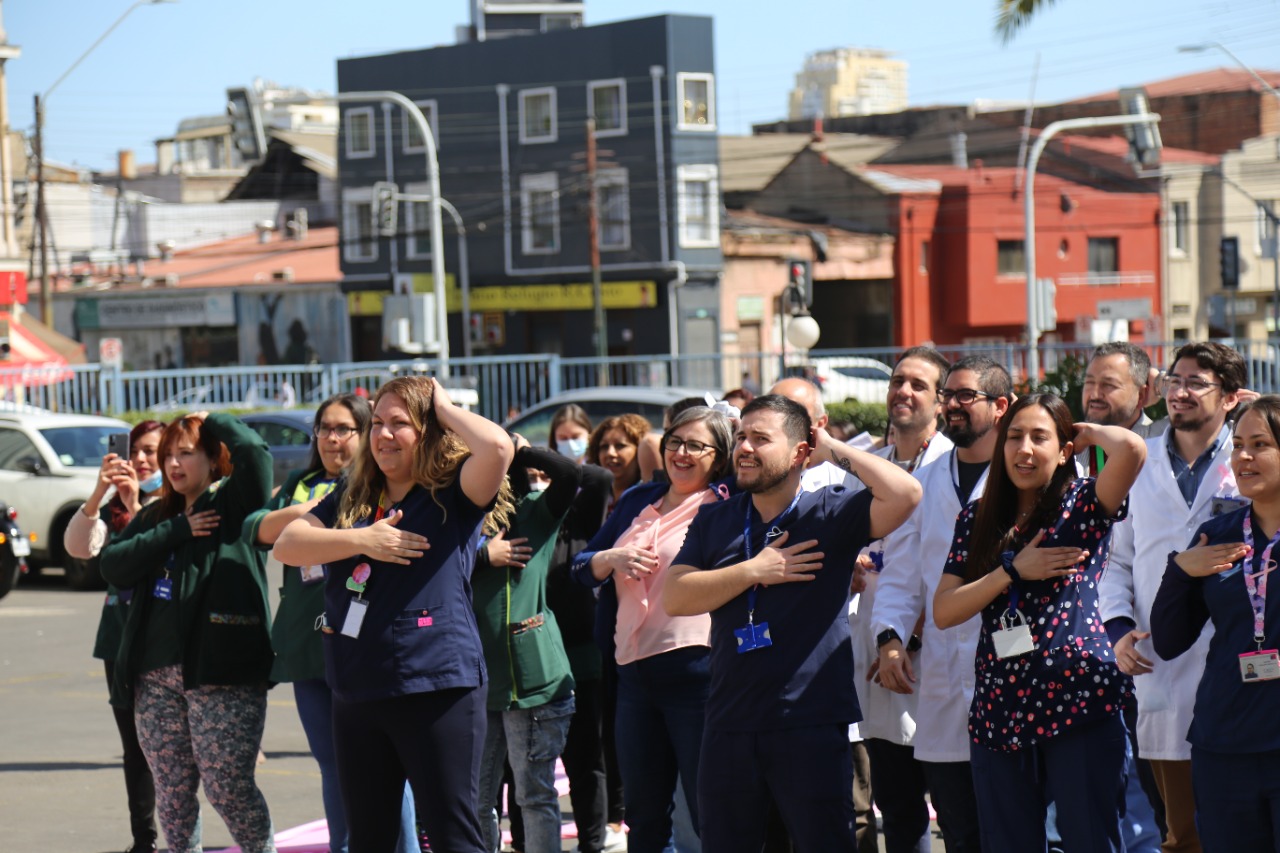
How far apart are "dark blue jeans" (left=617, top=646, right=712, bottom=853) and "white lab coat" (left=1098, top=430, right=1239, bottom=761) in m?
1.46

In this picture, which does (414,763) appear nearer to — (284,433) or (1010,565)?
(1010,565)

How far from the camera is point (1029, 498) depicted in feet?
16.6

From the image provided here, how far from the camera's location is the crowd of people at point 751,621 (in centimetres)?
484

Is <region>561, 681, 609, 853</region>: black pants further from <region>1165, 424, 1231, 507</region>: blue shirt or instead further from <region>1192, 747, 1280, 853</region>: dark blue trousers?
<region>1192, 747, 1280, 853</region>: dark blue trousers

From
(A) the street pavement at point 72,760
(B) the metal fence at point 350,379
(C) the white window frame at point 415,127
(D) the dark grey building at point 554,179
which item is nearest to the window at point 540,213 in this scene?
(D) the dark grey building at point 554,179

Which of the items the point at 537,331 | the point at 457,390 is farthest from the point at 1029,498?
the point at 537,331

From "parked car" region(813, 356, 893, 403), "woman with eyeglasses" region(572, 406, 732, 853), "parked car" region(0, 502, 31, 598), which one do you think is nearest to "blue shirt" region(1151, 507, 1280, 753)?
"woman with eyeglasses" region(572, 406, 732, 853)

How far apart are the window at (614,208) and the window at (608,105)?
1.23m

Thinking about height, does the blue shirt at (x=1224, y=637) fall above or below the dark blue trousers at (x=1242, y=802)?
above

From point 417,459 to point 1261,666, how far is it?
8.63 ft

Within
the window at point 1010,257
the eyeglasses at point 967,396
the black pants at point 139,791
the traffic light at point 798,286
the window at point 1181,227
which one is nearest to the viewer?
the eyeglasses at point 967,396

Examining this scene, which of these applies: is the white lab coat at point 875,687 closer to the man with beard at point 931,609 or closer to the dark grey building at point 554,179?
the man with beard at point 931,609

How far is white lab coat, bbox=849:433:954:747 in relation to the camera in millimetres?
5852

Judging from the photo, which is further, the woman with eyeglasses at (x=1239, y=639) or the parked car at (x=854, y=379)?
the parked car at (x=854, y=379)
